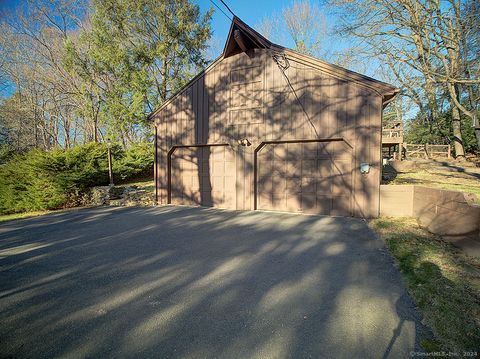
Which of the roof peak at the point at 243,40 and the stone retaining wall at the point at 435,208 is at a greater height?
the roof peak at the point at 243,40

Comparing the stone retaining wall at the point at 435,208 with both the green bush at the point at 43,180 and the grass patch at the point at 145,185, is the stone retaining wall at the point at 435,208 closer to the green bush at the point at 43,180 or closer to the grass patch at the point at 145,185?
the grass patch at the point at 145,185

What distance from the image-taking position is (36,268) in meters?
4.03

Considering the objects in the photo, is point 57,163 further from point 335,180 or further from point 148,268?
point 335,180

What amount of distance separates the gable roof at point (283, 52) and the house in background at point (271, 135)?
3cm

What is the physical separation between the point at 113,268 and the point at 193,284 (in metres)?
1.53

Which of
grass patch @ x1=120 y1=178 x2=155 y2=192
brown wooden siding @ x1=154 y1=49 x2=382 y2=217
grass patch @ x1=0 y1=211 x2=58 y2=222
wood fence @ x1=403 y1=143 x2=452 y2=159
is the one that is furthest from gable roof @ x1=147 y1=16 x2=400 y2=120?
wood fence @ x1=403 y1=143 x2=452 y2=159

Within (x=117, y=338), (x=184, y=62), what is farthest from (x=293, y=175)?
(x=184, y=62)

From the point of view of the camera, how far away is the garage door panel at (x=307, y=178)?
25.0ft

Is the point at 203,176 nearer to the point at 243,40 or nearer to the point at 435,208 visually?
the point at 243,40

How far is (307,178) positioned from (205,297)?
19.3 feet

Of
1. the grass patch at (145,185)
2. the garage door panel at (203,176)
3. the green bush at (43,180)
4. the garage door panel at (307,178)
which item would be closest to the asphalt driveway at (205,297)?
the garage door panel at (307,178)

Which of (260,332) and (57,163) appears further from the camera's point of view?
(57,163)

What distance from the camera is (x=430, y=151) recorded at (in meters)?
21.6

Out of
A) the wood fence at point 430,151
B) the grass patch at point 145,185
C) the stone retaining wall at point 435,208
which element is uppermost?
the wood fence at point 430,151
